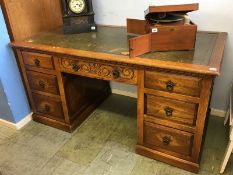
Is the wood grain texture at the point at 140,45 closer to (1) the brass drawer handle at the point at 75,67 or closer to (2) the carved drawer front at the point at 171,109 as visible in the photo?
(2) the carved drawer front at the point at 171,109

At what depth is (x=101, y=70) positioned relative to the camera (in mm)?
1462

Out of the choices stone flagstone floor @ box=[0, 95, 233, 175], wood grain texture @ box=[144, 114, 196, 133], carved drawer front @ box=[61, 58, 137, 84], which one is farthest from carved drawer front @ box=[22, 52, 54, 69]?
wood grain texture @ box=[144, 114, 196, 133]

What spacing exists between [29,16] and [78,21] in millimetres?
387

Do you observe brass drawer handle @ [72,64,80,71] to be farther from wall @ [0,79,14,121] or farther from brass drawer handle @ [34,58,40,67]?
wall @ [0,79,14,121]

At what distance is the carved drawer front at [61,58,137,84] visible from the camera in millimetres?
1378

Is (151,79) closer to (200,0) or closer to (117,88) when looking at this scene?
(200,0)

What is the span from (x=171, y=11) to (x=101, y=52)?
0.48m

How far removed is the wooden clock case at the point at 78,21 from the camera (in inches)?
70.5

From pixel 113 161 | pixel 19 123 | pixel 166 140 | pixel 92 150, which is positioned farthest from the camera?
pixel 19 123

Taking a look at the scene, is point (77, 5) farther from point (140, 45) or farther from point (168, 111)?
point (168, 111)

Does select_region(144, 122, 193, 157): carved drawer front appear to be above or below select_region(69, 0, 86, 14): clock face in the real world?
below

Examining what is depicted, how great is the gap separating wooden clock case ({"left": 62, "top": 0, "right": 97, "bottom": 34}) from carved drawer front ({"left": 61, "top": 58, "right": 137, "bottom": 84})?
1.21 ft

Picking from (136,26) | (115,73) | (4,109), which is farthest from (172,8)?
(4,109)

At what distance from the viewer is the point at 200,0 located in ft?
5.38
